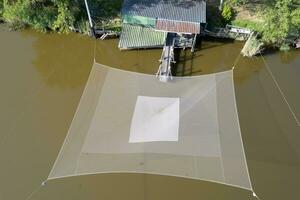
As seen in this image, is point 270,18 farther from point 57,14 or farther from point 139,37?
point 57,14

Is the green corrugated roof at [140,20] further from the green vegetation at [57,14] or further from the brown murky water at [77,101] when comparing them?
→ the brown murky water at [77,101]

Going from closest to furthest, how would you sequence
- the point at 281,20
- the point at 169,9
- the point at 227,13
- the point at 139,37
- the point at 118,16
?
the point at 281,20
the point at 169,9
the point at 139,37
the point at 227,13
the point at 118,16

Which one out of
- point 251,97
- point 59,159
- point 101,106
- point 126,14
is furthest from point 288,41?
point 59,159

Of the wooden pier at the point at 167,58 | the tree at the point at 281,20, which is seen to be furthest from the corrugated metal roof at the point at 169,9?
the tree at the point at 281,20

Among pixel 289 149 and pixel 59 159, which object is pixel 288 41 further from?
pixel 59 159

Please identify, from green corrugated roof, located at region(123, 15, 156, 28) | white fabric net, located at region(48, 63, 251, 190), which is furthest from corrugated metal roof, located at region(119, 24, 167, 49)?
white fabric net, located at region(48, 63, 251, 190)

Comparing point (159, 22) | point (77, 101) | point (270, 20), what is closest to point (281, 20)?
point (270, 20)

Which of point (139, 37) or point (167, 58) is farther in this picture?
point (139, 37)
